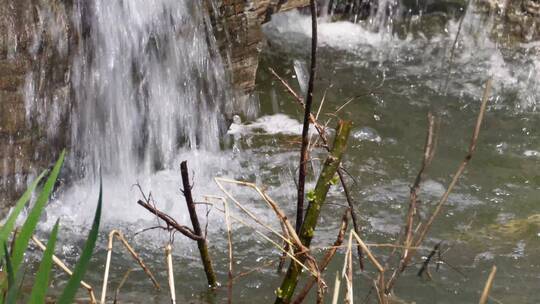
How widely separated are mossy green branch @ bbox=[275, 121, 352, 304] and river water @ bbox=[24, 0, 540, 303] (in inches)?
15.1

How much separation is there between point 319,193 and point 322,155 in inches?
109

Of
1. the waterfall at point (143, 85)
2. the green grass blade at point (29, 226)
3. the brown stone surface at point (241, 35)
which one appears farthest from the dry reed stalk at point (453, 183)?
the brown stone surface at point (241, 35)

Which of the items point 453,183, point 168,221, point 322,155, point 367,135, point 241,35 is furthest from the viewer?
point 367,135

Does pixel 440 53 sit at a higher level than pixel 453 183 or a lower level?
lower

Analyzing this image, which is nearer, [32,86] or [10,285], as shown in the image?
[10,285]

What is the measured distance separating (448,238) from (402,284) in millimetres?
706

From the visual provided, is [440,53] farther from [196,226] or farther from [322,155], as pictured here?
[196,226]

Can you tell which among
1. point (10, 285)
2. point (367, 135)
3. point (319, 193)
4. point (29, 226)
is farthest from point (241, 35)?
point (10, 285)

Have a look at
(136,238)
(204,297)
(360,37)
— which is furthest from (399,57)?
(204,297)

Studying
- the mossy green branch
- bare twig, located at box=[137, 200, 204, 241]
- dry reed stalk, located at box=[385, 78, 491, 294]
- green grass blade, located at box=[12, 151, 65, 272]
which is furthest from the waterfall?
green grass blade, located at box=[12, 151, 65, 272]

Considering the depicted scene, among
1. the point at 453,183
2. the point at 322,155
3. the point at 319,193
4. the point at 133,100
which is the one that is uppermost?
the point at 453,183

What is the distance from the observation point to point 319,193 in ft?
9.16

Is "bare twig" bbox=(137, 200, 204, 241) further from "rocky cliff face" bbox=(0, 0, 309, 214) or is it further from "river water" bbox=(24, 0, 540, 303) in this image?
"rocky cliff face" bbox=(0, 0, 309, 214)

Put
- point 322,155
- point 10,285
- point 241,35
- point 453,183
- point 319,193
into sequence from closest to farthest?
point 10,285
point 453,183
point 319,193
point 241,35
point 322,155
